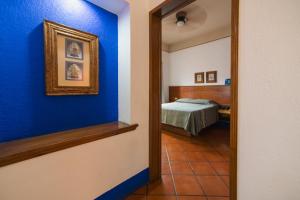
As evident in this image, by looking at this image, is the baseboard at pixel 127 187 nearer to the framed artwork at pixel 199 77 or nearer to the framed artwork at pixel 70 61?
the framed artwork at pixel 70 61

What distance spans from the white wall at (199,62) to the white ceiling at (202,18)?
48 cm

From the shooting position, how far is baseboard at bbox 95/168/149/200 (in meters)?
1.37

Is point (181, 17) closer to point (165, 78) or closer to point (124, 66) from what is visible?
point (124, 66)

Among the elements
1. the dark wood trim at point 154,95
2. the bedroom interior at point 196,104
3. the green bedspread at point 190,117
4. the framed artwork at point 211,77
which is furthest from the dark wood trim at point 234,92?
the framed artwork at point 211,77

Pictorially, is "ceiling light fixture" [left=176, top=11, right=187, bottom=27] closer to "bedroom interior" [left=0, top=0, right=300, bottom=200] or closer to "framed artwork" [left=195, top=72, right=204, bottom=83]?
"bedroom interior" [left=0, top=0, right=300, bottom=200]

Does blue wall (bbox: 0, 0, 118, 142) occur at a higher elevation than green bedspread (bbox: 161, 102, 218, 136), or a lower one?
higher

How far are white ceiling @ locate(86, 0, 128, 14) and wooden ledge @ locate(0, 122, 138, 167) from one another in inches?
49.9

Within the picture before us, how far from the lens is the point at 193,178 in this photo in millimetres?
1827

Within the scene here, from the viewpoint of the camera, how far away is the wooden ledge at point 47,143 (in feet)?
2.70

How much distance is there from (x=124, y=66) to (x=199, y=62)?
3895 mm

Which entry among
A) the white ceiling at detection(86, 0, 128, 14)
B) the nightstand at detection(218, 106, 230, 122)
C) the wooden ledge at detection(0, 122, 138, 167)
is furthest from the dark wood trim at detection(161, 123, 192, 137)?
the white ceiling at detection(86, 0, 128, 14)
